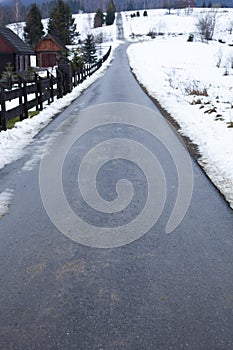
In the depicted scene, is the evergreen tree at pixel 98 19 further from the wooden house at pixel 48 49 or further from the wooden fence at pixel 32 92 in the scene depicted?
the wooden fence at pixel 32 92

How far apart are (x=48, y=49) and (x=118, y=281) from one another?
5728 cm

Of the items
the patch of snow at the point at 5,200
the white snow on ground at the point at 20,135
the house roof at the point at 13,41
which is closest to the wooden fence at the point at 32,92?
the white snow on ground at the point at 20,135

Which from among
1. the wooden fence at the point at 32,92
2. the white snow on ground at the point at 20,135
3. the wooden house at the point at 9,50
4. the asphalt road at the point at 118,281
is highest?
the wooden house at the point at 9,50

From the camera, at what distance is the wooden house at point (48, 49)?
55938 millimetres

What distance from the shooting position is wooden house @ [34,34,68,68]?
184 feet

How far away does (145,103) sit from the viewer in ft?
48.4

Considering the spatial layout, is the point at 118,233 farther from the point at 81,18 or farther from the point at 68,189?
the point at 81,18

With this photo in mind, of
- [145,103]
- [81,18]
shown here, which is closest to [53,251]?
[145,103]

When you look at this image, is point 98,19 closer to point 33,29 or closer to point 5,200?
point 33,29

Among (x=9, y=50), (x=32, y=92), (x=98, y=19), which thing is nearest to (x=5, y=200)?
(x=32, y=92)

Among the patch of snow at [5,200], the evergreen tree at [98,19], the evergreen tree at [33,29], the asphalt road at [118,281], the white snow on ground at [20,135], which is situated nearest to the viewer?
the asphalt road at [118,281]

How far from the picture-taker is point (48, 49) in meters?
56.4

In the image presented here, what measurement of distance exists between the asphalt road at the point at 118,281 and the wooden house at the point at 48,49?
2139 inches

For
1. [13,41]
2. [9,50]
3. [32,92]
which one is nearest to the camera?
[32,92]
